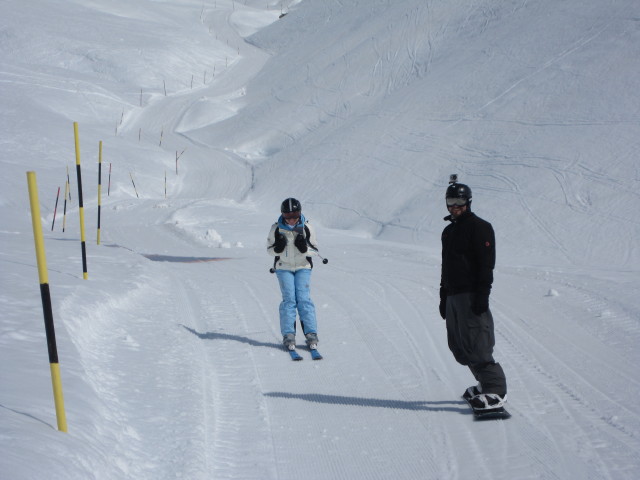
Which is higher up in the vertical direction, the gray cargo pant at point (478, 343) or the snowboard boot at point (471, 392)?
the gray cargo pant at point (478, 343)

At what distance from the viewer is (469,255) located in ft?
19.7

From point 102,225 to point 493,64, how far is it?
14.3 meters

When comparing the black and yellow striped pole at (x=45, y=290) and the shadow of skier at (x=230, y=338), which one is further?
the shadow of skier at (x=230, y=338)

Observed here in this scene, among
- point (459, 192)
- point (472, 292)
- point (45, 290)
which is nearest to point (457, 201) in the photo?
point (459, 192)

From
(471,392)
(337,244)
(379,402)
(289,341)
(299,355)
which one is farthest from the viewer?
(337,244)

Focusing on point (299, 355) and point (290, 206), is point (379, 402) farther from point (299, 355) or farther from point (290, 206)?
point (290, 206)

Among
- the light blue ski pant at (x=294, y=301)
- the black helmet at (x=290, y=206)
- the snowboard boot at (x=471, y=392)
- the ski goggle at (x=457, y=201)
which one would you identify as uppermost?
the black helmet at (x=290, y=206)

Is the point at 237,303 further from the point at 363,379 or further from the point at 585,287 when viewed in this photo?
the point at 585,287

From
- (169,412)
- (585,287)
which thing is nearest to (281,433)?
(169,412)

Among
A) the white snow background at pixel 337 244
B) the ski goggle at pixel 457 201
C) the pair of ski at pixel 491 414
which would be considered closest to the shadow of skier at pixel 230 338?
the white snow background at pixel 337 244

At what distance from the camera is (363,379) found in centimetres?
714

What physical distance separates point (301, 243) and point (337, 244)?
387 inches

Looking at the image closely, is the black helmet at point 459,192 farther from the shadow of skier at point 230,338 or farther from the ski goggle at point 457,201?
the shadow of skier at point 230,338

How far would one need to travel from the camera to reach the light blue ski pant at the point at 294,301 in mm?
8219
